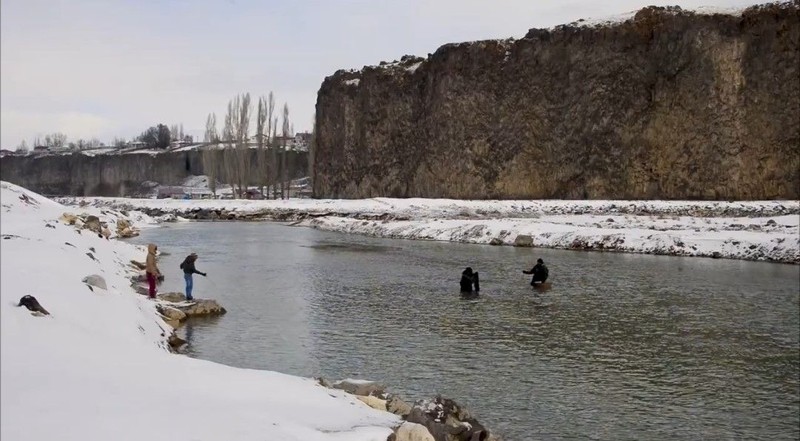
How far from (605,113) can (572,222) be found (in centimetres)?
2831

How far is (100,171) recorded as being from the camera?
6486 inches

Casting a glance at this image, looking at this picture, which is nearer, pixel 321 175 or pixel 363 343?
pixel 363 343

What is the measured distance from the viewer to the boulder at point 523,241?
1533 inches

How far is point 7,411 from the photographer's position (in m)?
4.06

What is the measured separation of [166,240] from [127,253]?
13.3 meters

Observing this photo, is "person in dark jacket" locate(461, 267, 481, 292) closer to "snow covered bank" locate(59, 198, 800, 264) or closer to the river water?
the river water

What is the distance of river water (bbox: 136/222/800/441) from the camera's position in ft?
33.2

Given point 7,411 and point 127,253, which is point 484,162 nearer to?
point 127,253

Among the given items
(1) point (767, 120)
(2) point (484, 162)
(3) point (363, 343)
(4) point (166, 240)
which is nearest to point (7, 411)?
(3) point (363, 343)

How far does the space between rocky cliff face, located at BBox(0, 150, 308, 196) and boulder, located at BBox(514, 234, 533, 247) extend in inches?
5145

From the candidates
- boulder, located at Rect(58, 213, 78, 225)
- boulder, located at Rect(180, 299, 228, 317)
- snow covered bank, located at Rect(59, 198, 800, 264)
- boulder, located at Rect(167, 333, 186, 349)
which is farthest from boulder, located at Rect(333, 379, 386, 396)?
snow covered bank, located at Rect(59, 198, 800, 264)

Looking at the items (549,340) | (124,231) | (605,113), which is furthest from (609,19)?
(549,340)

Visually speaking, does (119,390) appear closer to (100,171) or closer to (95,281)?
(95,281)

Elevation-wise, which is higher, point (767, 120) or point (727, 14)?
point (727, 14)
